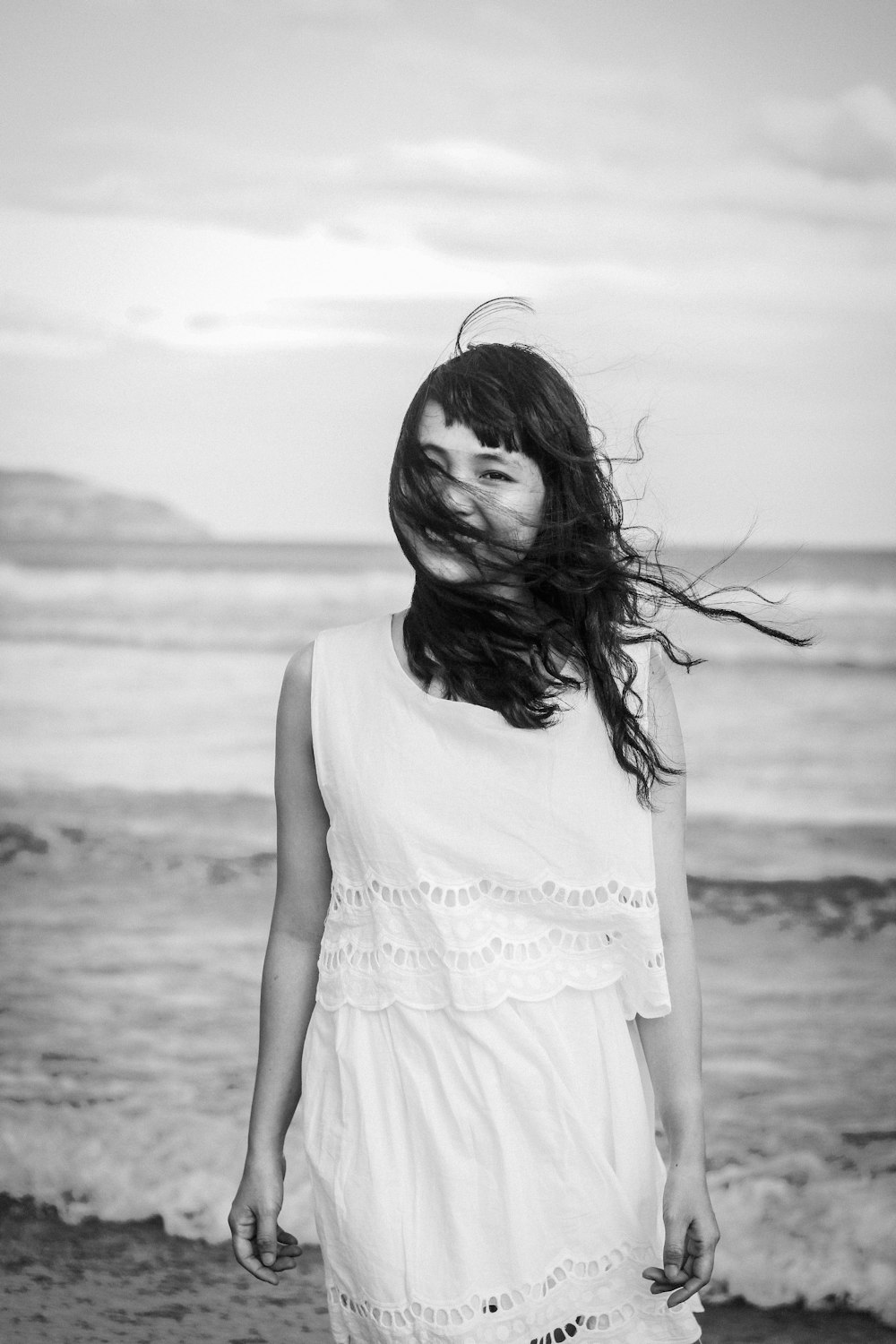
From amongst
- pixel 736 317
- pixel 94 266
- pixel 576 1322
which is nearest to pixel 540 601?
pixel 576 1322

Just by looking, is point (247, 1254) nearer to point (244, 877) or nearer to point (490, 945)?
point (490, 945)

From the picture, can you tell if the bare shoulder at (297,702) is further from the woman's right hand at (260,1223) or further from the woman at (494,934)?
the woman's right hand at (260,1223)

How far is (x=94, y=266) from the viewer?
6477 millimetres

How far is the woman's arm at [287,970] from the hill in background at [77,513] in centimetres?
656

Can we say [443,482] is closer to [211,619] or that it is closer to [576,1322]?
[576,1322]

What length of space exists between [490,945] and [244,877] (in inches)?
181

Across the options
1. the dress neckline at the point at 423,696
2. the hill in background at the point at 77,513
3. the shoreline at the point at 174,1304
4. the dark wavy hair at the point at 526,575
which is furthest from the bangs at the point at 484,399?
the hill in background at the point at 77,513

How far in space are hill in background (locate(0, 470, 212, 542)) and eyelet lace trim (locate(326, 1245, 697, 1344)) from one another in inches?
268

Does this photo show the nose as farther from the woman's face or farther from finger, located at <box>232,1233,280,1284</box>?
finger, located at <box>232,1233,280,1284</box>

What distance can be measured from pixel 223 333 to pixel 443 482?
622 cm

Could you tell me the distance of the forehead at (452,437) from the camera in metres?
1.17

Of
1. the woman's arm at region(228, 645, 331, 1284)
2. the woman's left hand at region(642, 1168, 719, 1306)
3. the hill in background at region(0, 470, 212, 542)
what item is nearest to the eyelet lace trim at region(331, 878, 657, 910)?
the woman's arm at region(228, 645, 331, 1284)

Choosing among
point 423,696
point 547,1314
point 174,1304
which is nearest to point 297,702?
point 423,696

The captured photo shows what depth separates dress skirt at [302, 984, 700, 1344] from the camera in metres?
1.10
